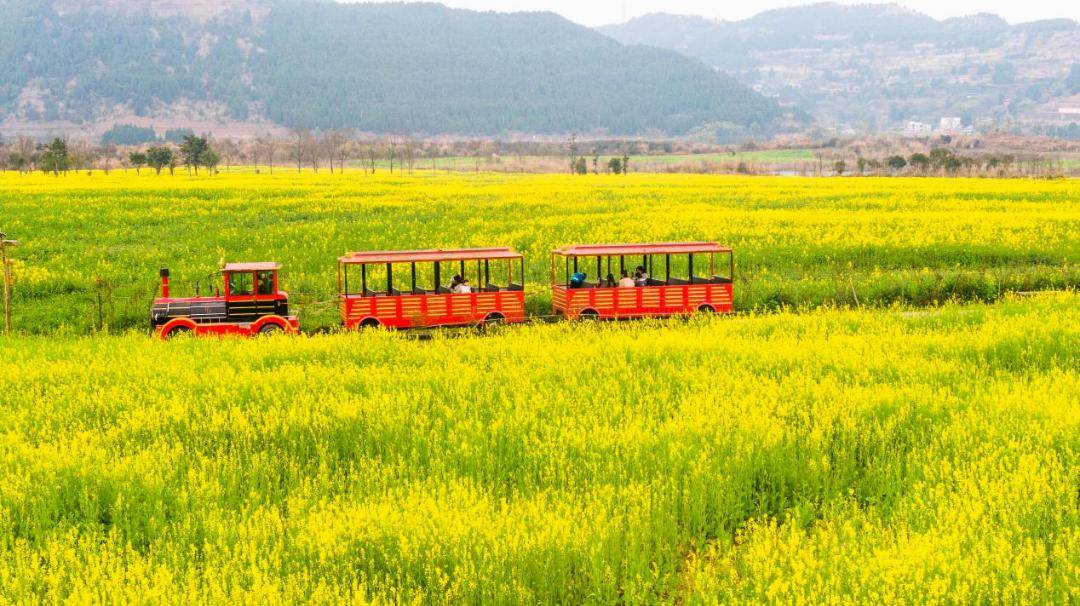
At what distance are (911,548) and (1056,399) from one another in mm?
5205

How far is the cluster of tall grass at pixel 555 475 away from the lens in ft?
24.3

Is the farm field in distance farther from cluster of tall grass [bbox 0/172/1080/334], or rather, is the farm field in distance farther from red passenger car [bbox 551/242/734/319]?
cluster of tall grass [bbox 0/172/1080/334]

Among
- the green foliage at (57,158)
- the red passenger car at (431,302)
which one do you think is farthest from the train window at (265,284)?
the green foliage at (57,158)

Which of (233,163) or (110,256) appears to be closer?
(110,256)

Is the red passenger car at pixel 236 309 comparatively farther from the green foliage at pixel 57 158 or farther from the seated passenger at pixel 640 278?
the green foliage at pixel 57 158

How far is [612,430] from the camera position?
10.7 meters

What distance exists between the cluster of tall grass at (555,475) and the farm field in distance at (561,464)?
4 centimetres

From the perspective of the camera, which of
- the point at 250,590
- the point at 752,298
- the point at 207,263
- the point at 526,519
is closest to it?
the point at 250,590

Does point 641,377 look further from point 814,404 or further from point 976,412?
point 976,412

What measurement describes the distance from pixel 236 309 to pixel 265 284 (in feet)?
2.86

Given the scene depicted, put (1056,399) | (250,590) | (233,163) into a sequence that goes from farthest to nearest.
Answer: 1. (233,163)
2. (1056,399)
3. (250,590)

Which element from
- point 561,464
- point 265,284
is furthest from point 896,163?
point 561,464

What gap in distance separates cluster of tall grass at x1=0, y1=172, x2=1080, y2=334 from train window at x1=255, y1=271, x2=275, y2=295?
2.22 metres

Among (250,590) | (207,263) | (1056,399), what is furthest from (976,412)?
(207,263)
